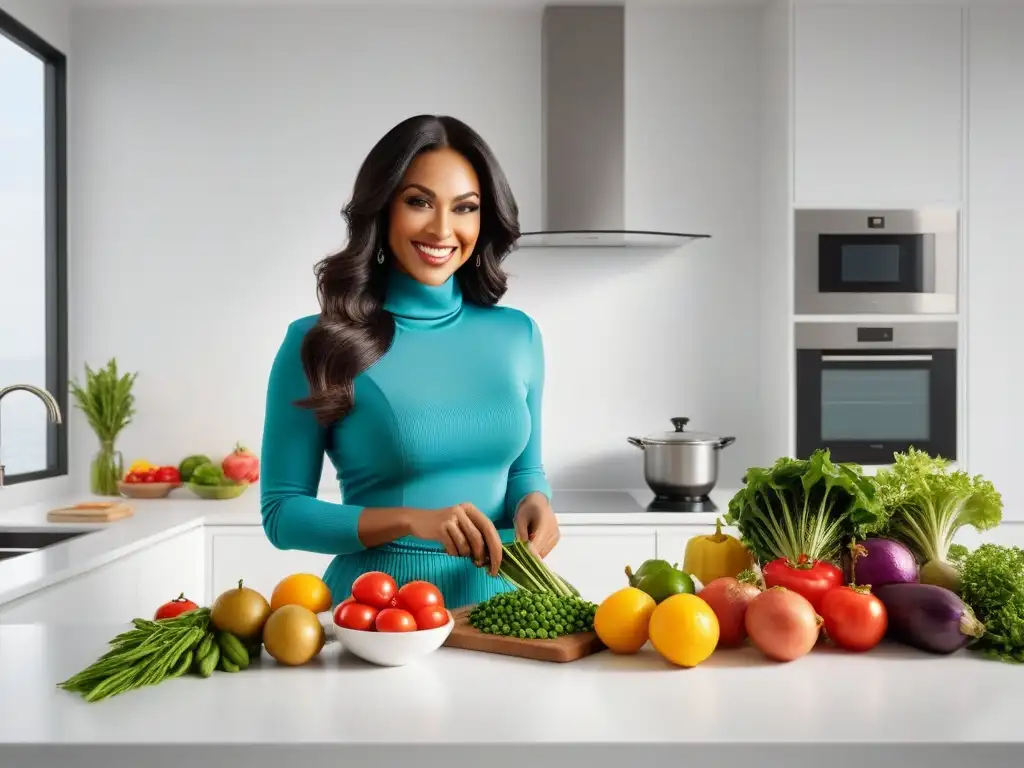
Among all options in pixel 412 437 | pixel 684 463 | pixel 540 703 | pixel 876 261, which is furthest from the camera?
pixel 876 261

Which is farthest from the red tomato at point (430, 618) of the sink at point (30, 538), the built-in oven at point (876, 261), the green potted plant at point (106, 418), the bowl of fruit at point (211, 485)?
the green potted plant at point (106, 418)

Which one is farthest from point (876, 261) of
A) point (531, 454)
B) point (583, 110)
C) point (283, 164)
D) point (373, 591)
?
point (373, 591)

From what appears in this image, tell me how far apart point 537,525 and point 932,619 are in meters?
0.63

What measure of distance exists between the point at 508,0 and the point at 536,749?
10.8 ft

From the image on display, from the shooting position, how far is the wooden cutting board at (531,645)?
139 cm

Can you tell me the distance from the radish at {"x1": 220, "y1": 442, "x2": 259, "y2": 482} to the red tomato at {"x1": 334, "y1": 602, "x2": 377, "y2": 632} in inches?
98.5

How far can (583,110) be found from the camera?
12.2 ft

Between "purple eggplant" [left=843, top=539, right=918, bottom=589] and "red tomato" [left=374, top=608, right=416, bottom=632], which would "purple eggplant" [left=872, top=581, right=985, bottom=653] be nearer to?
"purple eggplant" [left=843, top=539, right=918, bottom=589]

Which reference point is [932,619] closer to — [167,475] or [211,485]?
[211,485]

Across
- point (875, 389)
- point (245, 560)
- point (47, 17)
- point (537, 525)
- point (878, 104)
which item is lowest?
point (245, 560)

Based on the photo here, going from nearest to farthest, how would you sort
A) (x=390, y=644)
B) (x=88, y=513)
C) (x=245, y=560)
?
(x=390, y=644) → (x=88, y=513) → (x=245, y=560)

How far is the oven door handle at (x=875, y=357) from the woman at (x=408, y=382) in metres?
2.03

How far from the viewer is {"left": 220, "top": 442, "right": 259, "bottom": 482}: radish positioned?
12.4 ft

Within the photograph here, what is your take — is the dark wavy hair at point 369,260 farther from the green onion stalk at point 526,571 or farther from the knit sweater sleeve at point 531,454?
the green onion stalk at point 526,571
